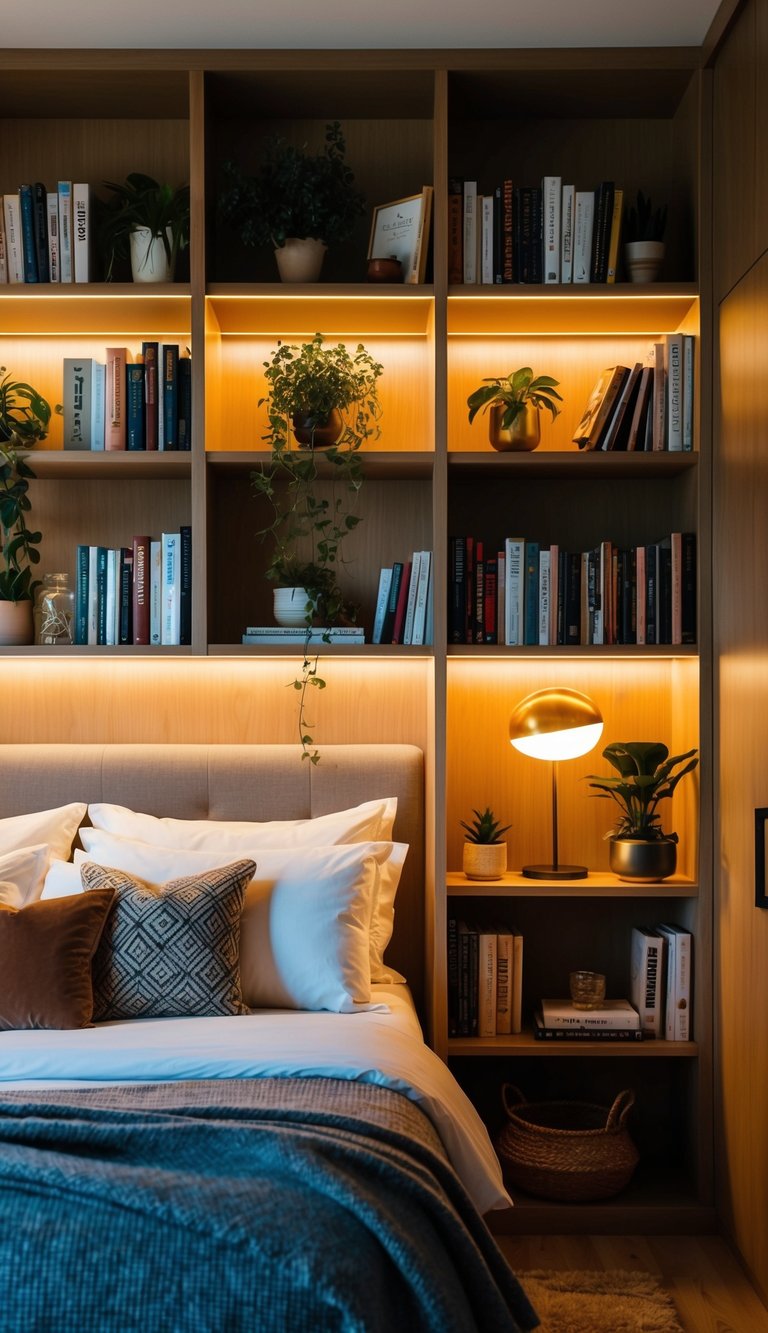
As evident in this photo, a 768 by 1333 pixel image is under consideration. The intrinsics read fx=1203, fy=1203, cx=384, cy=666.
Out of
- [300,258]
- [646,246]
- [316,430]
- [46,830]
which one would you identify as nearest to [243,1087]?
[46,830]

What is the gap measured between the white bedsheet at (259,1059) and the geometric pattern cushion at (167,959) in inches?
1.9

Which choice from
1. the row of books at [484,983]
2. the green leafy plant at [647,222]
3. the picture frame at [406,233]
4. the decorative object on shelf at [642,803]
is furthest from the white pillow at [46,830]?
the green leafy plant at [647,222]

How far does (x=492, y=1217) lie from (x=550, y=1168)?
19 centimetres

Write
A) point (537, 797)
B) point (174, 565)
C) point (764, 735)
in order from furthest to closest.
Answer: point (537, 797) → point (174, 565) → point (764, 735)

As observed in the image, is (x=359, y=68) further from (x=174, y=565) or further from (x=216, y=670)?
(x=216, y=670)

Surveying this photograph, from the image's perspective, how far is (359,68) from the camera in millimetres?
3072

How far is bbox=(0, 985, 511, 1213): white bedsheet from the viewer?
7.14ft

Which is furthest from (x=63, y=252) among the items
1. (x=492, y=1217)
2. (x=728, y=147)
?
(x=492, y=1217)

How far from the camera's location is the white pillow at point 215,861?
111 inches

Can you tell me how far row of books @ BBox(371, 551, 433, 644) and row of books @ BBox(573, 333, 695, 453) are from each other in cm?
56

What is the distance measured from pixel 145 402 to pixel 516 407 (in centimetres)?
97

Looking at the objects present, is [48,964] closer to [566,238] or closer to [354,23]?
[566,238]

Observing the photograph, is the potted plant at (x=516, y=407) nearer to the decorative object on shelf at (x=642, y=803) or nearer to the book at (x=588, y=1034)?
the decorative object on shelf at (x=642, y=803)

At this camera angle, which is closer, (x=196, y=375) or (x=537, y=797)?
(x=196, y=375)
